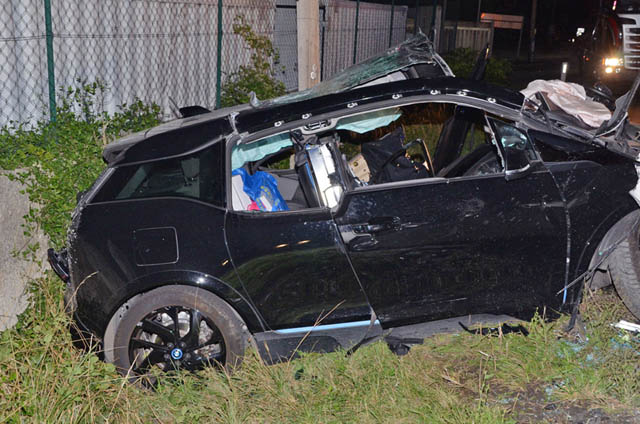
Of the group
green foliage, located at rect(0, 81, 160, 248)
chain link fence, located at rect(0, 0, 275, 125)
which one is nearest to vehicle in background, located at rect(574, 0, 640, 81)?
chain link fence, located at rect(0, 0, 275, 125)

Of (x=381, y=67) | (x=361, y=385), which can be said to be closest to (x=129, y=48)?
(x=381, y=67)

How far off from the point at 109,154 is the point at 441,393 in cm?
257

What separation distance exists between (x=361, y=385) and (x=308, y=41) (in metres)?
4.53

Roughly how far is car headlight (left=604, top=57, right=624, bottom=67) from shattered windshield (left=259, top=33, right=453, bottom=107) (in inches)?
437

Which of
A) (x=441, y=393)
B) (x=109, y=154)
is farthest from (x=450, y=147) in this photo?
(x=109, y=154)

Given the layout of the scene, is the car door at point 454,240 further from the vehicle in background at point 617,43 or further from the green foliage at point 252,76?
the vehicle in background at point 617,43

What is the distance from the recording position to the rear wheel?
4.29m

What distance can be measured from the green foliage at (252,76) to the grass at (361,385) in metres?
5.07

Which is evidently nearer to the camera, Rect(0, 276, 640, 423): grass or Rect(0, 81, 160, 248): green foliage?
Rect(0, 276, 640, 423): grass

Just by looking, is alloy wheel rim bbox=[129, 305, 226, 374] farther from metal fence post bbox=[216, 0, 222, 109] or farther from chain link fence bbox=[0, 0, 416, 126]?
metal fence post bbox=[216, 0, 222, 109]

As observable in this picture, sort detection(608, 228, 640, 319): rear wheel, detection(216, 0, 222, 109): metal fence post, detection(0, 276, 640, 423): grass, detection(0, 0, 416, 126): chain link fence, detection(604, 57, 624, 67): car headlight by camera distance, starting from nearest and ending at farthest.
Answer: detection(0, 276, 640, 423): grass → detection(608, 228, 640, 319): rear wheel → detection(0, 0, 416, 126): chain link fence → detection(216, 0, 222, 109): metal fence post → detection(604, 57, 624, 67): car headlight

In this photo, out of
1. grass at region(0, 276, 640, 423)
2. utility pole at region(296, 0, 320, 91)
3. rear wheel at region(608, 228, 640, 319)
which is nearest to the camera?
grass at region(0, 276, 640, 423)

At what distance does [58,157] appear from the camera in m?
5.66

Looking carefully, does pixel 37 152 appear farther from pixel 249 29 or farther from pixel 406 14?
pixel 406 14
